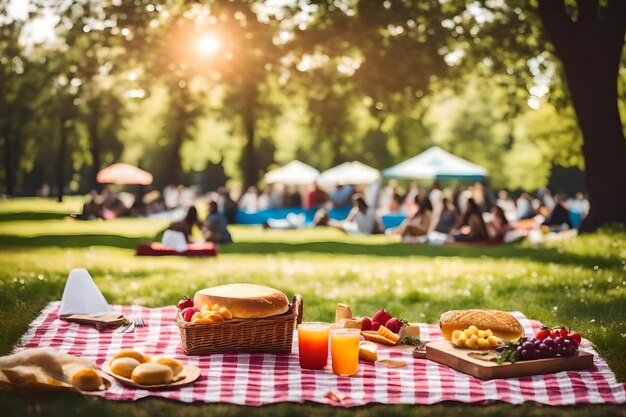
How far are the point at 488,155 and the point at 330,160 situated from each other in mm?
13381

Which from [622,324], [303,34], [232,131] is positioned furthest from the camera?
[232,131]

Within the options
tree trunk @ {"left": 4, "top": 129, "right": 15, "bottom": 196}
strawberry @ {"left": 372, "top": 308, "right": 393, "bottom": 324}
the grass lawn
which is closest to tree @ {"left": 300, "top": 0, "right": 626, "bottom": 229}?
the grass lawn

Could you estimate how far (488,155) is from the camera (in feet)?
219

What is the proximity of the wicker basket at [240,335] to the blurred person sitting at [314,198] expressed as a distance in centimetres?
2516

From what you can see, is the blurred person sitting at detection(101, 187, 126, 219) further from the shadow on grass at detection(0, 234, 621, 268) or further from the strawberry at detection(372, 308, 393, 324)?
the strawberry at detection(372, 308, 393, 324)

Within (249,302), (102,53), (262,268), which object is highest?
(102,53)

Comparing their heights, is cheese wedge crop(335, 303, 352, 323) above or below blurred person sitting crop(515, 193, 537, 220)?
above

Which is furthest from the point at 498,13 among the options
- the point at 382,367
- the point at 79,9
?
the point at 382,367

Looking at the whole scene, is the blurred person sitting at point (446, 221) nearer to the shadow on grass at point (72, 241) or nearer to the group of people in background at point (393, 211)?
the group of people in background at point (393, 211)

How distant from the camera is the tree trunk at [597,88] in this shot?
17.6m

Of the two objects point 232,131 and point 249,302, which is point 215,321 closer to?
point 249,302

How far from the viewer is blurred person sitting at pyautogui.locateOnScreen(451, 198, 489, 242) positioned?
20.3 metres

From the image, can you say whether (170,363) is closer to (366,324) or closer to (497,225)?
(366,324)

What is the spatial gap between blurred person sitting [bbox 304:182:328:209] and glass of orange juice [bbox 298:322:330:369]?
83.9ft
